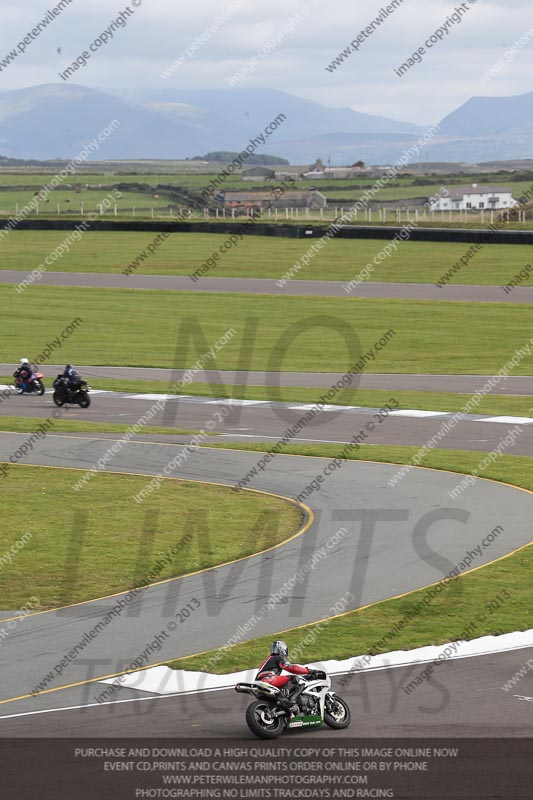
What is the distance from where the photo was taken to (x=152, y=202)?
165500 mm

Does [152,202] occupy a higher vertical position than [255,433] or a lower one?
higher

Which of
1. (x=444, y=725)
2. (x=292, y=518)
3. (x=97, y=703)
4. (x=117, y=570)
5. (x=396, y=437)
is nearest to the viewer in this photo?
(x=444, y=725)

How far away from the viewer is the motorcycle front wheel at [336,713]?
14445 mm

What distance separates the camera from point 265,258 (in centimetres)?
8662

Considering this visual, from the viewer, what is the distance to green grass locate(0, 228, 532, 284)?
79.3 m

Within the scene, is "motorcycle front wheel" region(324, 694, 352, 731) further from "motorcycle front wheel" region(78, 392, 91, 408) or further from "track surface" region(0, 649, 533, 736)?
"motorcycle front wheel" region(78, 392, 91, 408)

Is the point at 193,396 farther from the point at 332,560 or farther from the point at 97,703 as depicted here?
the point at 97,703

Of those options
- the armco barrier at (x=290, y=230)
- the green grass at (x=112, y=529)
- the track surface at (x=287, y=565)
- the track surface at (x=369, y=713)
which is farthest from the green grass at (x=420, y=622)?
the armco barrier at (x=290, y=230)

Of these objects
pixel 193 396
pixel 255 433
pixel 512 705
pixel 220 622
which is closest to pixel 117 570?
pixel 220 622

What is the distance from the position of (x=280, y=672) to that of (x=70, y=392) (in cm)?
2769

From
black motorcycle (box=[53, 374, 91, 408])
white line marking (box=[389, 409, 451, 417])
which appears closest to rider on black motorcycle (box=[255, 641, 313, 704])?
white line marking (box=[389, 409, 451, 417])

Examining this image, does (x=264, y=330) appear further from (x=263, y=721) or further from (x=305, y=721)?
(x=263, y=721)

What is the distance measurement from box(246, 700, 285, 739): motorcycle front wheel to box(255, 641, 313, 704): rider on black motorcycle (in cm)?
26

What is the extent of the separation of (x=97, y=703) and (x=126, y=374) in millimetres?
33806
